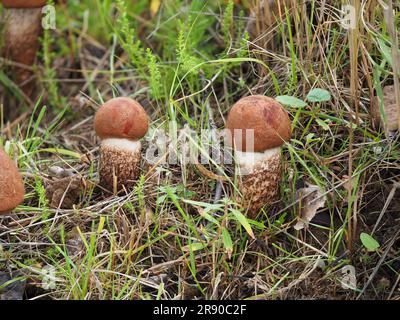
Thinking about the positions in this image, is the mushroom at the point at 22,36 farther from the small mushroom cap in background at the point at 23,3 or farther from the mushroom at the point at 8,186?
the mushroom at the point at 8,186

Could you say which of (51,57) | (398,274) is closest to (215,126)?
(398,274)

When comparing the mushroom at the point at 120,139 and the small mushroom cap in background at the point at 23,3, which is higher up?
the small mushroom cap in background at the point at 23,3

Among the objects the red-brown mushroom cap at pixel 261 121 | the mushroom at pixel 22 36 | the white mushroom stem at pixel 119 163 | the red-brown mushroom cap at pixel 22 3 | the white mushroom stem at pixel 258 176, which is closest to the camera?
the red-brown mushroom cap at pixel 261 121

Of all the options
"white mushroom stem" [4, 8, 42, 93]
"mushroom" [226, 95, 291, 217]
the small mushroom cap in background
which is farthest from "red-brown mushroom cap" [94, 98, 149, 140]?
"white mushroom stem" [4, 8, 42, 93]

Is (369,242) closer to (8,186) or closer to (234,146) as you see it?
(234,146)

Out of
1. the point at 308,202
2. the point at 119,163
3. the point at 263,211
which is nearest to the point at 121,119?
the point at 119,163

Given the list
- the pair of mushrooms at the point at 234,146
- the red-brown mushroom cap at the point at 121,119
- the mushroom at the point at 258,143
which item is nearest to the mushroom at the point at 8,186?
the pair of mushrooms at the point at 234,146

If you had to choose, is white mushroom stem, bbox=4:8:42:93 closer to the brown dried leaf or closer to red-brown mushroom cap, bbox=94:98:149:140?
red-brown mushroom cap, bbox=94:98:149:140
